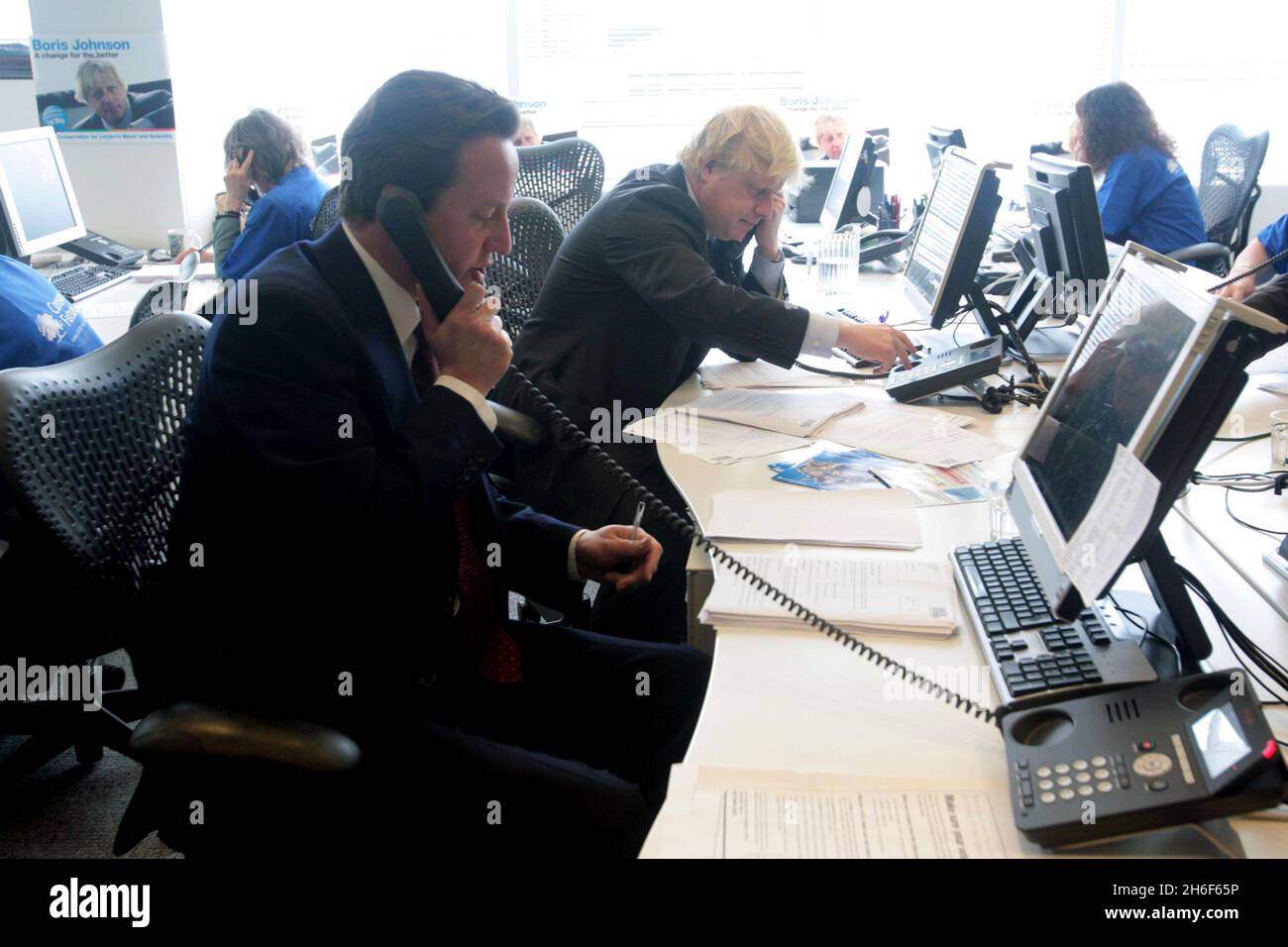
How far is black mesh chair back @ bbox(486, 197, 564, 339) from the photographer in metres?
2.70

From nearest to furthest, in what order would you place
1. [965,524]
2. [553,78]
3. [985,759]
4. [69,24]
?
[985,759] → [965,524] → [69,24] → [553,78]

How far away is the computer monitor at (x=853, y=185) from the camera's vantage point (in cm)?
369

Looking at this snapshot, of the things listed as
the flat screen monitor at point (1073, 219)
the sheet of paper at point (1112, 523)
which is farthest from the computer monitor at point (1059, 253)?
the sheet of paper at point (1112, 523)

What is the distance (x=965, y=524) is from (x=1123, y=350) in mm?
503

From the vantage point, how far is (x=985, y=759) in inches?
41.4

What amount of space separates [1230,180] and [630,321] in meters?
3.75

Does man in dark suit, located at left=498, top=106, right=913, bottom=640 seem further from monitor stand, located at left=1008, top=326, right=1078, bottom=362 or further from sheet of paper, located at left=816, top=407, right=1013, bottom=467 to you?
monitor stand, located at left=1008, top=326, right=1078, bottom=362

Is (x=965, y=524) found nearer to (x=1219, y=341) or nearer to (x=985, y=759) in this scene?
(x=985, y=759)

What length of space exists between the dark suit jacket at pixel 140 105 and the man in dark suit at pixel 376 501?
157 inches

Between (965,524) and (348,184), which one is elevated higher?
(348,184)

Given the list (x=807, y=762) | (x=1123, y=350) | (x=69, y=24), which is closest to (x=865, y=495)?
(x=1123, y=350)

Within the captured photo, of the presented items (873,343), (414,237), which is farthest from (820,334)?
(414,237)
